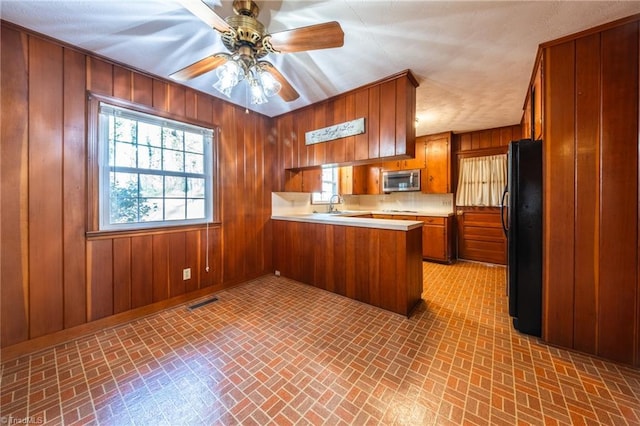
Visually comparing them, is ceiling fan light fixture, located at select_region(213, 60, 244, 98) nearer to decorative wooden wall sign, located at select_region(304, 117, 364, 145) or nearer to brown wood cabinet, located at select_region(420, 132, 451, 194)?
decorative wooden wall sign, located at select_region(304, 117, 364, 145)

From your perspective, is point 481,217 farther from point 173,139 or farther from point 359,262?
point 173,139

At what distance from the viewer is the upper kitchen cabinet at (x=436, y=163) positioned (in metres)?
4.60

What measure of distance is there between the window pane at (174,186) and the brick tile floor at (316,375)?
4.41ft

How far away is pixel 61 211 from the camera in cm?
204

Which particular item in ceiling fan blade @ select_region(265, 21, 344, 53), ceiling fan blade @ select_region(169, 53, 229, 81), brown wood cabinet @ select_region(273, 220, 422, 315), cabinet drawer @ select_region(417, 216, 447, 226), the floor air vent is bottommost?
A: the floor air vent

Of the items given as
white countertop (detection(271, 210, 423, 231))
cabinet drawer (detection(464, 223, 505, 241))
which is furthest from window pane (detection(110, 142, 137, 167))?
cabinet drawer (detection(464, 223, 505, 241))

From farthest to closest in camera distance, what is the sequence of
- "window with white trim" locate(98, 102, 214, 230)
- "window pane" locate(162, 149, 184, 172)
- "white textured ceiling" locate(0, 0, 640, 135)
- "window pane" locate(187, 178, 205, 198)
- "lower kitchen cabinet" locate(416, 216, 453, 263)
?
1. "lower kitchen cabinet" locate(416, 216, 453, 263)
2. "window pane" locate(187, 178, 205, 198)
3. "window pane" locate(162, 149, 184, 172)
4. "window with white trim" locate(98, 102, 214, 230)
5. "white textured ceiling" locate(0, 0, 640, 135)

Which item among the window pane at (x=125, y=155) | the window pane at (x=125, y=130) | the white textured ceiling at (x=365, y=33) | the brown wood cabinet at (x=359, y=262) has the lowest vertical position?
the brown wood cabinet at (x=359, y=262)

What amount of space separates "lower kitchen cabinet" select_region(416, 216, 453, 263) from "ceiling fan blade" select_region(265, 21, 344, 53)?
151 inches

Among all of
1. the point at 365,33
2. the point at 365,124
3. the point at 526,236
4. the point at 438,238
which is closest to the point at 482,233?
the point at 438,238

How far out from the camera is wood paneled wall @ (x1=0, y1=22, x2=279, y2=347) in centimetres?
182

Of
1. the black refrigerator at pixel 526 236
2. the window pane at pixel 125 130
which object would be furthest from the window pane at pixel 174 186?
the black refrigerator at pixel 526 236

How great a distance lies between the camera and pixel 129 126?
242 cm

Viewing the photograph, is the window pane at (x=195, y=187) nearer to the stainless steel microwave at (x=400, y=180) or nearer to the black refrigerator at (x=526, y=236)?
the black refrigerator at (x=526, y=236)
